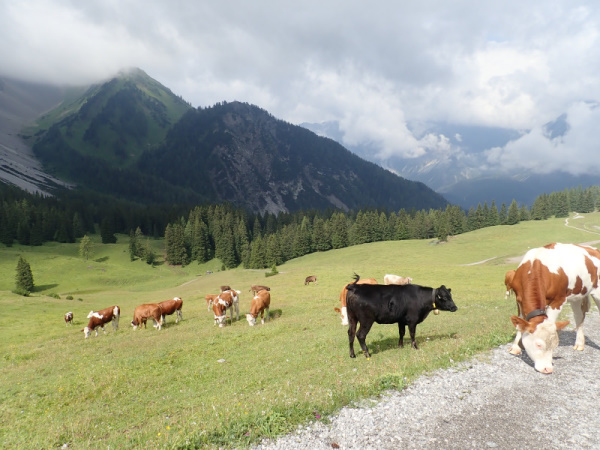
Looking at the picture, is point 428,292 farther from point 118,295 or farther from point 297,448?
point 118,295

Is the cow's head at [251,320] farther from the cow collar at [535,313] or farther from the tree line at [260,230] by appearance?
the tree line at [260,230]

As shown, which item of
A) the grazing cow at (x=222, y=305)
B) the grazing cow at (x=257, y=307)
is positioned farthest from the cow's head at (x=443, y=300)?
the grazing cow at (x=222, y=305)

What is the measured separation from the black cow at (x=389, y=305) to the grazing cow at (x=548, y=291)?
2473 millimetres

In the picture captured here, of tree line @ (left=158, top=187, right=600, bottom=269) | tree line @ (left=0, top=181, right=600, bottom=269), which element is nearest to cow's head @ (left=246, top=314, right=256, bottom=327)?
tree line @ (left=0, top=181, right=600, bottom=269)

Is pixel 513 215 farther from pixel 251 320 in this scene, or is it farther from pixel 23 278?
pixel 23 278

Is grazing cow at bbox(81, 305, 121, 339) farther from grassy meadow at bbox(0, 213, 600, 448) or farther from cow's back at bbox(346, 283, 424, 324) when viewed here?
cow's back at bbox(346, 283, 424, 324)

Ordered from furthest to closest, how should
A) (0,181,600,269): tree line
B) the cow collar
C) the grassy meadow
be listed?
(0,181,600,269): tree line
the cow collar
the grassy meadow

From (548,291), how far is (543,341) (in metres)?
1.85

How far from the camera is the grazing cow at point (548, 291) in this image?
27.4 feet

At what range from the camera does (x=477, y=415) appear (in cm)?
674

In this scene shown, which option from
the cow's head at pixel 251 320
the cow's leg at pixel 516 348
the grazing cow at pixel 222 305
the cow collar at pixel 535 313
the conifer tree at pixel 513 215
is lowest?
the cow's head at pixel 251 320

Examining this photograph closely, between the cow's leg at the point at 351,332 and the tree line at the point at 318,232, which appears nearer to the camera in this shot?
the cow's leg at the point at 351,332

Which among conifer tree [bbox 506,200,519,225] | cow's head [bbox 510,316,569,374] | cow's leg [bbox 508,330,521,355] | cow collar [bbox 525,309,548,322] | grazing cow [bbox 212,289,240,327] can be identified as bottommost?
grazing cow [bbox 212,289,240,327]

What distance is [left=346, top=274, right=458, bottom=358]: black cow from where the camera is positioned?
11.4m
